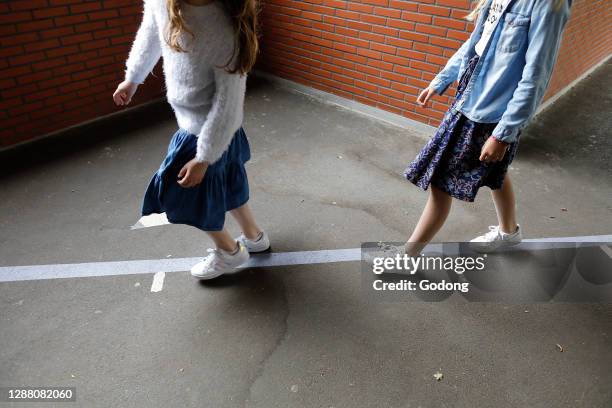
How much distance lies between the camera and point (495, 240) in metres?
2.57

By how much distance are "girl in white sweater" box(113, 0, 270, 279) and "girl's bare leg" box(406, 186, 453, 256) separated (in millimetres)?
1001

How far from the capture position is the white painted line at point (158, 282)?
2.35m

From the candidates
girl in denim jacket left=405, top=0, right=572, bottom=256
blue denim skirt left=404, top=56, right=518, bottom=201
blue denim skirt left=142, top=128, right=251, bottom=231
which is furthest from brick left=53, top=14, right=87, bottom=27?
blue denim skirt left=404, top=56, right=518, bottom=201

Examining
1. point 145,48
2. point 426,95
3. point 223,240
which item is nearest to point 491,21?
point 426,95

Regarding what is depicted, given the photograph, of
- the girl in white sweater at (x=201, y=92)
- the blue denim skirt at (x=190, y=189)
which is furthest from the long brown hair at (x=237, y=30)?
the blue denim skirt at (x=190, y=189)

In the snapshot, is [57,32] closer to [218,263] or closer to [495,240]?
[218,263]

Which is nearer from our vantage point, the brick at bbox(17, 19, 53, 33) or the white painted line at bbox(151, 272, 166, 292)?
the white painted line at bbox(151, 272, 166, 292)

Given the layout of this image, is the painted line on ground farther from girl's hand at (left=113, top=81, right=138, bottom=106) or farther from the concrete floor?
girl's hand at (left=113, top=81, right=138, bottom=106)

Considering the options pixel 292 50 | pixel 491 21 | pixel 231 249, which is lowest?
pixel 231 249

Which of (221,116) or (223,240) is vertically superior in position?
(221,116)

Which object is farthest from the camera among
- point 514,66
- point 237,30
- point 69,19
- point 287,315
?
point 69,19

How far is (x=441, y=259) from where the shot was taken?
8.40 feet

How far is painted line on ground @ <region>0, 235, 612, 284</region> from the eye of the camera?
2426 millimetres

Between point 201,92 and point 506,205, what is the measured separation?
5.87 feet
